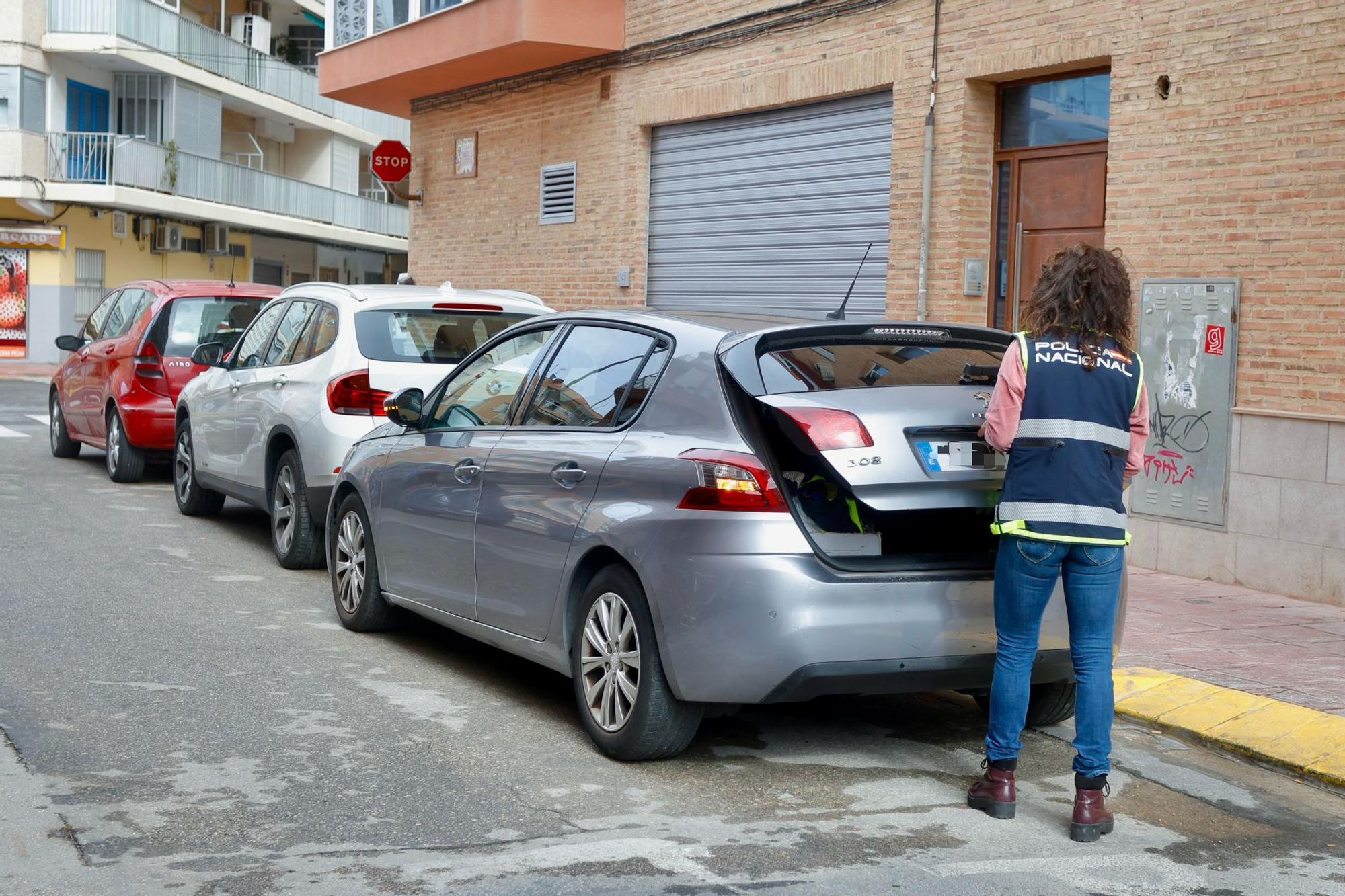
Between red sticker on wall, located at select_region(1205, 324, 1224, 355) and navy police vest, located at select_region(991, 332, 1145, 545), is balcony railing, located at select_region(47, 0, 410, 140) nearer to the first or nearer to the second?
red sticker on wall, located at select_region(1205, 324, 1224, 355)

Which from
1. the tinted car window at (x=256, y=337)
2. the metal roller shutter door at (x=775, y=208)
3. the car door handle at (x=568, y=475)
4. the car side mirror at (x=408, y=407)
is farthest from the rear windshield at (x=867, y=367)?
the metal roller shutter door at (x=775, y=208)

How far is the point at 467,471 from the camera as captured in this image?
21.2 ft

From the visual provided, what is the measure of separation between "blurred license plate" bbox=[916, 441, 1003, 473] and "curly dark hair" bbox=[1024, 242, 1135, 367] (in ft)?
1.57

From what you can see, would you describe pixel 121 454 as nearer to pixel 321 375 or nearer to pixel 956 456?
pixel 321 375

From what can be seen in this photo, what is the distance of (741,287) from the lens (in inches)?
572

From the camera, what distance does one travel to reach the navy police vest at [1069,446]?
189 inches

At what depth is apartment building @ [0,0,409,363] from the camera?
34000mm

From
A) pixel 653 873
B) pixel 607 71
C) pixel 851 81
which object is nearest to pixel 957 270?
pixel 851 81

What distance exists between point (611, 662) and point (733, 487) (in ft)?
2.90

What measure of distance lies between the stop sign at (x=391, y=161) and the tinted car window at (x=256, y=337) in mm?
9746

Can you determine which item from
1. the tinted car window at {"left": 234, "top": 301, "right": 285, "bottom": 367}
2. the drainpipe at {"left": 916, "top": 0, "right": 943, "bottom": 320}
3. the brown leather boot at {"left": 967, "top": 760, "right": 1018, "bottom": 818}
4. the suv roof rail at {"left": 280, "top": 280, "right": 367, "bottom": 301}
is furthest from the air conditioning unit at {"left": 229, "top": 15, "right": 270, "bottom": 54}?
the brown leather boot at {"left": 967, "top": 760, "right": 1018, "bottom": 818}

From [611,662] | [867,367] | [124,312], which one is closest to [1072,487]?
[867,367]

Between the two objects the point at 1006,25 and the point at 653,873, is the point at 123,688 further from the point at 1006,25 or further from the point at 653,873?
the point at 1006,25

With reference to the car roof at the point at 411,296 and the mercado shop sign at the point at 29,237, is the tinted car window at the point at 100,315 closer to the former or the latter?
the car roof at the point at 411,296
